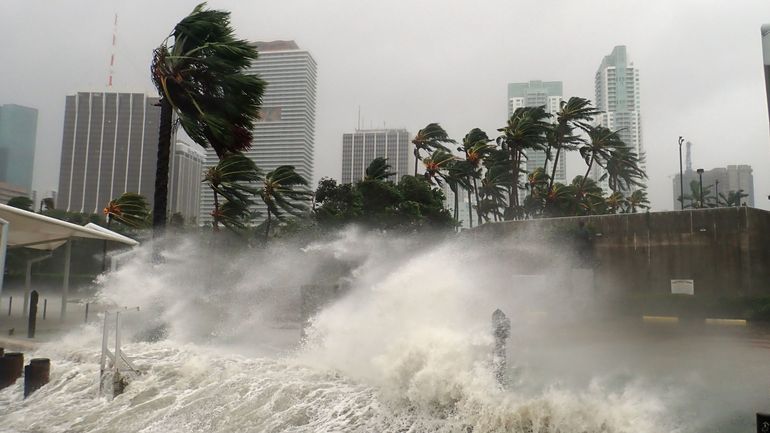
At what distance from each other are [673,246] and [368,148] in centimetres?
6311

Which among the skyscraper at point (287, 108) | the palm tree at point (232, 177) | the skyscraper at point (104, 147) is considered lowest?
the palm tree at point (232, 177)

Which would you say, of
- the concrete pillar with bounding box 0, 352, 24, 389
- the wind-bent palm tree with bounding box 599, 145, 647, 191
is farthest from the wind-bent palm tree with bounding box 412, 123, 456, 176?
the concrete pillar with bounding box 0, 352, 24, 389

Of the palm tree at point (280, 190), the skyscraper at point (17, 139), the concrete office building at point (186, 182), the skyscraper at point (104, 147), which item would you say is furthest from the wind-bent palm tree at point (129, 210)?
the concrete office building at point (186, 182)

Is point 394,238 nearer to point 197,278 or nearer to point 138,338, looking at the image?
point 197,278

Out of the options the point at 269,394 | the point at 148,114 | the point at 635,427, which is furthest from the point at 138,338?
the point at 148,114

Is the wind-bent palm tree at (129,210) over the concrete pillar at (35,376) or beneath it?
over

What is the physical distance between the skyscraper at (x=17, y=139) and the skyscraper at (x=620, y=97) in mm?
79659

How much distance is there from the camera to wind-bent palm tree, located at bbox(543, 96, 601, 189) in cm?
4056

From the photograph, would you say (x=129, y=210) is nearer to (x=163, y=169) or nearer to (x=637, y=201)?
(x=163, y=169)

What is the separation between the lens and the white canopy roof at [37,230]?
12.6 metres

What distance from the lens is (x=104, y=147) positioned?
7138 cm

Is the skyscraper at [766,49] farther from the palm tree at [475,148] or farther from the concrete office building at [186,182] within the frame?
the concrete office building at [186,182]

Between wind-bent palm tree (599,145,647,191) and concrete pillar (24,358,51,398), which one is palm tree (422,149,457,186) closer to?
wind-bent palm tree (599,145,647,191)

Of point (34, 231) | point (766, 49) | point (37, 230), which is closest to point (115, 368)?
point (37, 230)
